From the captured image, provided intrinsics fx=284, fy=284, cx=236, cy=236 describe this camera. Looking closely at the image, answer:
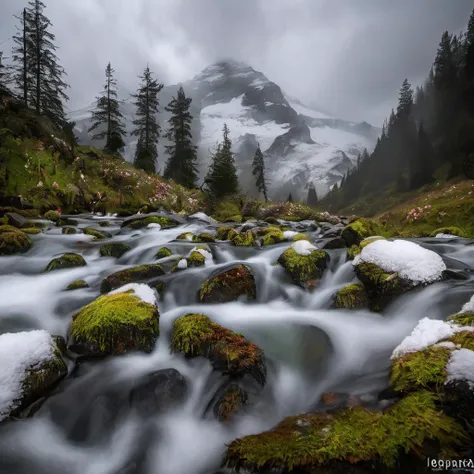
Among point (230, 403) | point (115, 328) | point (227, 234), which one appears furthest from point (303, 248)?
point (115, 328)

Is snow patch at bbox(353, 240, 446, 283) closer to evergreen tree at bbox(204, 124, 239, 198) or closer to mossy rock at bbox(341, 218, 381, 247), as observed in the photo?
mossy rock at bbox(341, 218, 381, 247)

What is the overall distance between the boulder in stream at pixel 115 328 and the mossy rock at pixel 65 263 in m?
3.28

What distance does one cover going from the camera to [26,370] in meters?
2.73

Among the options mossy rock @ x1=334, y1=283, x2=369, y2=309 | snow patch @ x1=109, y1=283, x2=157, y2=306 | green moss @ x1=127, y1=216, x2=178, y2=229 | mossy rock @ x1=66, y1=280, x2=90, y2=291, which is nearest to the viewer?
snow patch @ x1=109, y1=283, x2=157, y2=306

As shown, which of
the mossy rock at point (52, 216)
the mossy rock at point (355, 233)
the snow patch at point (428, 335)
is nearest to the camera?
the snow patch at point (428, 335)

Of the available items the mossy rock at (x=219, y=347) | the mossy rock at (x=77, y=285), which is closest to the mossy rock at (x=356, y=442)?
the mossy rock at (x=219, y=347)

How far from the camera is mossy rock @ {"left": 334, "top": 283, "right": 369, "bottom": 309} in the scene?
4.62 meters

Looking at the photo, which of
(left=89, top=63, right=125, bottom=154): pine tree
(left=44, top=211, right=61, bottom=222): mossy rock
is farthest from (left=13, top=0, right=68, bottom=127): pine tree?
(left=44, top=211, right=61, bottom=222): mossy rock

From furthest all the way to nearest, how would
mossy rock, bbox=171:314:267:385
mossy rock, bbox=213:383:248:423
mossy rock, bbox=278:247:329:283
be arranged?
1. mossy rock, bbox=278:247:329:283
2. mossy rock, bbox=171:314:267:385
3. mossy rock, bbox=213:383:248:423

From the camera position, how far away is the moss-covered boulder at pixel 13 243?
24.0 feet

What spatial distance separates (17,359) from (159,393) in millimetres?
1401

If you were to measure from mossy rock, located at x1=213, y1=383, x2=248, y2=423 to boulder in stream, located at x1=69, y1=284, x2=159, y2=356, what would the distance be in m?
1.27

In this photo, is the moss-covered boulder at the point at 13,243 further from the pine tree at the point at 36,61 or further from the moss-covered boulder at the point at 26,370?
the pine tree at the point at 36,61

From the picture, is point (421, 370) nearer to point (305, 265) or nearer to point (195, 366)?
point (195, 366)
